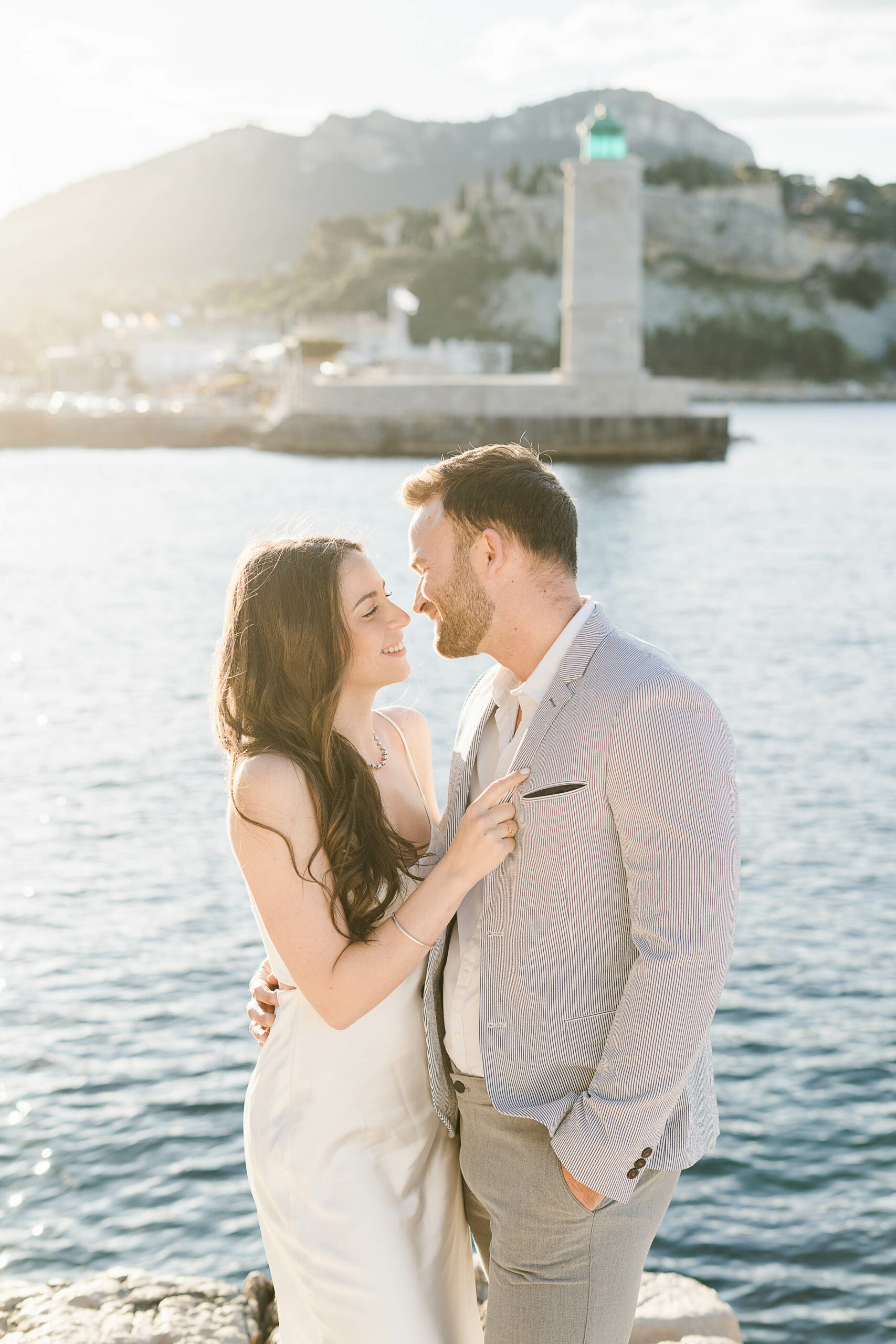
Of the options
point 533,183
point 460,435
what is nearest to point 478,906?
point 460,435

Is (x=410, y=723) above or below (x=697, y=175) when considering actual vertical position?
below

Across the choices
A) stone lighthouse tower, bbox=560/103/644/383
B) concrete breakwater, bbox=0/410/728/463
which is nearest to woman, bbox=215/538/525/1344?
concrete breakwater, bbox=0/410/728/463

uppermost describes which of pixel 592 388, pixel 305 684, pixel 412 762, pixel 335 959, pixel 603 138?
pixel 603 138

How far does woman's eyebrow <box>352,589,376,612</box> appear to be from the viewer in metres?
2.39

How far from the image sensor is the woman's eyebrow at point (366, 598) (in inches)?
94.3

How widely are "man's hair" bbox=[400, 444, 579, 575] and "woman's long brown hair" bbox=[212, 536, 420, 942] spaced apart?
→ 26cm

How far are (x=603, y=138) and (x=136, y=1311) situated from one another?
4562 centimetres

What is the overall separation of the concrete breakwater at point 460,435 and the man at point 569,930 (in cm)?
3731

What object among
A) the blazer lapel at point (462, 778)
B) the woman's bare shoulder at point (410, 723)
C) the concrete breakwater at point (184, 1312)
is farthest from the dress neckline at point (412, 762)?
the concrete breakwater at point (184, 1312)

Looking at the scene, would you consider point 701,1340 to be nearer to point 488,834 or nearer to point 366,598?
point 488,834

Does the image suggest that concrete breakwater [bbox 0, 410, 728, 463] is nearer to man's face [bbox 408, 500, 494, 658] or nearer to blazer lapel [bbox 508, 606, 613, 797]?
man's face [bbox 408, 500, 494, 658]

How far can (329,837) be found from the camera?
2.27 metres

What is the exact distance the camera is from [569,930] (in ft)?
7.13

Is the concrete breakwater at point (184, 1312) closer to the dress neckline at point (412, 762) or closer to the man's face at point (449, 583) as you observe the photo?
the dress neckline at point (412, 762)
